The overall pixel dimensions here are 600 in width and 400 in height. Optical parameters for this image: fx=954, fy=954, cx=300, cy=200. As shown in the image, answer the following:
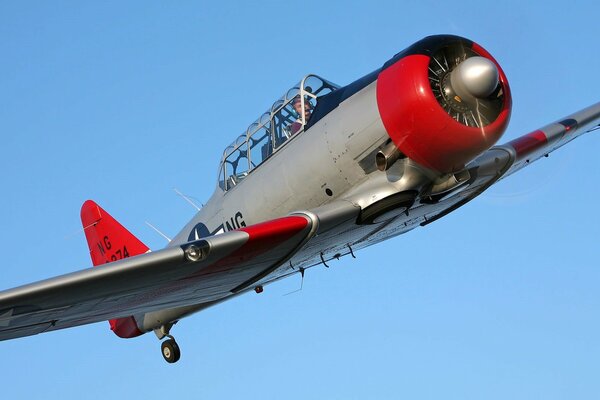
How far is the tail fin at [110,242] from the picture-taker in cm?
1862

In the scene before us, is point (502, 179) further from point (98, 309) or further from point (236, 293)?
point (98, 309)

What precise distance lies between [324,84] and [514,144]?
4.68 meters

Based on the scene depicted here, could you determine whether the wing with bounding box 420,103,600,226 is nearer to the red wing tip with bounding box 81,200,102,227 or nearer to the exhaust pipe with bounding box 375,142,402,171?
the exhaust pipe with bounding box 375,142,402,171

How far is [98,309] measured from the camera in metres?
14.2

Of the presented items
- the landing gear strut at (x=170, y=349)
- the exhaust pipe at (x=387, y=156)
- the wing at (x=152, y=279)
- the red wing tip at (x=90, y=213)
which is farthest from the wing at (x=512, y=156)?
the red wing tip at (x=90, y=213)

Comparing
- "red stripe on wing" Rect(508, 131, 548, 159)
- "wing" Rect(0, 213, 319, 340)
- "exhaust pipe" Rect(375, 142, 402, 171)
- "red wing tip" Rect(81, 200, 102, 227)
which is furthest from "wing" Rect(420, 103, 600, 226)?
"red wing tip" Rect(81, 200, 102, 227)

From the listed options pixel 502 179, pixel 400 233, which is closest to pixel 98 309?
pixel 400 233

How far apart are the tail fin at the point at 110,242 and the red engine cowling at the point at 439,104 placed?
23.6 ft

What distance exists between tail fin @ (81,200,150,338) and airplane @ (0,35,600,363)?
2.66m

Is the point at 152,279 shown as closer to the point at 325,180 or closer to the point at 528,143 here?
the point at 325,180

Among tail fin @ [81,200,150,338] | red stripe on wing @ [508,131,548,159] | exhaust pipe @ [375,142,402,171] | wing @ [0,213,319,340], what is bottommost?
wing @ [0,213,319,340]

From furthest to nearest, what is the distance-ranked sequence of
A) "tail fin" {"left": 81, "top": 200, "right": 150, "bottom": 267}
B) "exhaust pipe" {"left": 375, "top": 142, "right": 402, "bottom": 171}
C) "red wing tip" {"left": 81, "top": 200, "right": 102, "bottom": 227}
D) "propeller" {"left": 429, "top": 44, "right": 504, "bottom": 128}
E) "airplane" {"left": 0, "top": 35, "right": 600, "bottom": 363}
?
"red wing tip" {"left": 81, "top": 200, "right": 102, "bottom": 227} → "tail fin" {"left": 81, "top": 200, "right": 150, "bottom": 267} → "exhaust pipe" {"left": 375, "top": 142, "right": 402, "bottom": 171} → "airplane" {"left": 0, "top": 35, "right": 600, "bottom": 363} → "propeller" {"left": 429, "top": 44, "right": 504, "bottom": 128}

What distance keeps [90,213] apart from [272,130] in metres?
6.12

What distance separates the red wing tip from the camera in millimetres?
19547
